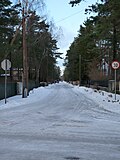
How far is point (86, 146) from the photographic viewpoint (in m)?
9.75

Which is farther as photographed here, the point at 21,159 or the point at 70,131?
the point at 70,131

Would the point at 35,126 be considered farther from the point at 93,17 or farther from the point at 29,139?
the point at 93,17

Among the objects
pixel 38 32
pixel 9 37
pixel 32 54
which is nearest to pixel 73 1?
pixel 9 37

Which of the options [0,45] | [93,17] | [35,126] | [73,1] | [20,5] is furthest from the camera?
[0,45]

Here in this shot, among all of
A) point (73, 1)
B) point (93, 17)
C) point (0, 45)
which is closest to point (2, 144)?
point (73, 1)

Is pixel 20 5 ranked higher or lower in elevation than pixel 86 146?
higher

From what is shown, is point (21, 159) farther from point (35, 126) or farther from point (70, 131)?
point (35, 126)

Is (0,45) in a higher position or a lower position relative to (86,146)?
higher

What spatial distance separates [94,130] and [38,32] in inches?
2348

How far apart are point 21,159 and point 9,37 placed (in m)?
47.9

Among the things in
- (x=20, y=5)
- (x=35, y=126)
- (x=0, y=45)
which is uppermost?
(x=20, y=5)

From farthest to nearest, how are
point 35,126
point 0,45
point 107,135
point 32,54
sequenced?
point 32,54 < point 0,45 < point 35,126 < point 107,135

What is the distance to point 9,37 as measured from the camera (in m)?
54.7

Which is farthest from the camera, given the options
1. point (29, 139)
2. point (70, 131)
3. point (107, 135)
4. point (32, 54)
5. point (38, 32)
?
point (32, 54)
